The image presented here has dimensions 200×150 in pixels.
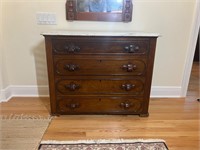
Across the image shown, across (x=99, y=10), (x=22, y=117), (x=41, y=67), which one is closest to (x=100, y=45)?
(x=99, y=10)

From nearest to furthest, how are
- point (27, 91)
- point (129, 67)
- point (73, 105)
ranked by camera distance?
point (129, 67), point (73, 105), point (27, 91)

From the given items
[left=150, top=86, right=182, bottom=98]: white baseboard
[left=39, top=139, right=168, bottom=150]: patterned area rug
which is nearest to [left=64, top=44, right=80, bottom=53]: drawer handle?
[left=39, top=139, right=168, bottom=150]: patterned area rug

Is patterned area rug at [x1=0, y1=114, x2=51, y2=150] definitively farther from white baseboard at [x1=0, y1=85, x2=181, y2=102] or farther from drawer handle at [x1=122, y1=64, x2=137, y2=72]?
drawer handle at [x1=122, y1=64, x2=137, y2=72]

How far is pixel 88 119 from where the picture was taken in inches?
79.4

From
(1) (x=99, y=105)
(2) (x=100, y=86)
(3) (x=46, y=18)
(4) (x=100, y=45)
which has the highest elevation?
(3) (x=46, y=18)

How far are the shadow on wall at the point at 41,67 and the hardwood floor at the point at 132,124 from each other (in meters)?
0.15

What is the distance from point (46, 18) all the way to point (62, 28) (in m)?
0.22

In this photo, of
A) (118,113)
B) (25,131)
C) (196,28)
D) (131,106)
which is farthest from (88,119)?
(196,28)

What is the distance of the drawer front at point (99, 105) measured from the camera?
200 cm

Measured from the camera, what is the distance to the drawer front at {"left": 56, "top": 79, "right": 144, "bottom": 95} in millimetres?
1939

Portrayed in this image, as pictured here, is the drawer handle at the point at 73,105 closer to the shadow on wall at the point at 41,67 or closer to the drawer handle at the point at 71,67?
the drawer handle at the point at 71,67

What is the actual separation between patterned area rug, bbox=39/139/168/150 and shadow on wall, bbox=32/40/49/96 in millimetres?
1025

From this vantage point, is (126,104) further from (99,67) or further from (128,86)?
(99,67)

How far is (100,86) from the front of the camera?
6.44ft
